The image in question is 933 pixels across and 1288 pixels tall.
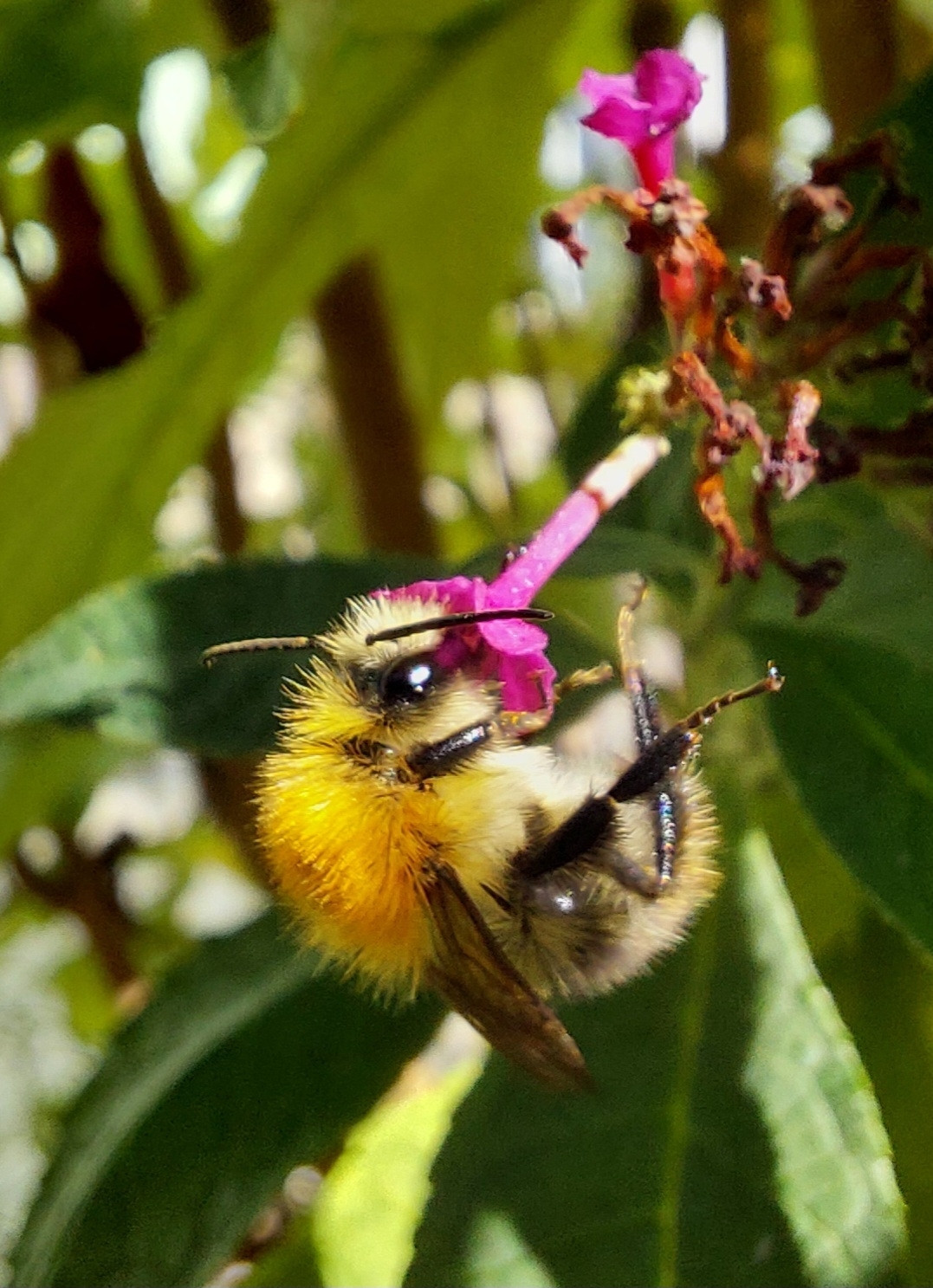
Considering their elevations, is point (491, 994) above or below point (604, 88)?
below

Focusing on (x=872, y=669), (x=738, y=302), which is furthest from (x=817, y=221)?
(x=872, y=669)

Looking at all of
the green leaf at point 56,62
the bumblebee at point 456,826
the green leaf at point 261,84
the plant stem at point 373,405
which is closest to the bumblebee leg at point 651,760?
the bumblebee at point 456,826

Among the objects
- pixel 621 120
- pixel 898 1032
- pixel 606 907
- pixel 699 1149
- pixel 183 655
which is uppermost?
pixel 621 120

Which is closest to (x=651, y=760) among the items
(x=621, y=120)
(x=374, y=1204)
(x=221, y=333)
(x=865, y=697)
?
(x=865, y=697)

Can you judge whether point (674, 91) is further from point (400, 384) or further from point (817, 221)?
point (400, 384)

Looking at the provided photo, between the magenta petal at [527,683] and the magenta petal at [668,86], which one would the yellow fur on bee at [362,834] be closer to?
the magenta petal at [527,683]

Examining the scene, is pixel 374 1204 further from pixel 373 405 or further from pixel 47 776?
pixel 373 405

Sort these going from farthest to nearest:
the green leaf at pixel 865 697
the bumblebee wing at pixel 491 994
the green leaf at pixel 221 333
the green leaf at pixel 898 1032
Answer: the green leaf at pixel 221 333, the green leaf at pixel 898 1032, the green leaf at pixel 865 697, the bumblebee wing at pixel 491 994
